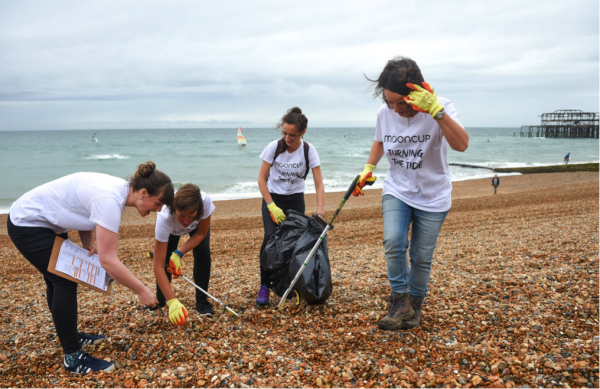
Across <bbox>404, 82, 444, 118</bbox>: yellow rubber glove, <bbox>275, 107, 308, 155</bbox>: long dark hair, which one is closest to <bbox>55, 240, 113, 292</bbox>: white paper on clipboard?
<bbox>275, 107, 308, 155</bbox>: long dark hair

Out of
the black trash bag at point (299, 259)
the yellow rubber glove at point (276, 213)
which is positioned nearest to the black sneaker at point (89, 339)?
the black trash bag at point (299, 259)

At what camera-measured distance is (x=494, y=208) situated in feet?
33.4

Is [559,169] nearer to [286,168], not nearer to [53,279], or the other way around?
[286,168]

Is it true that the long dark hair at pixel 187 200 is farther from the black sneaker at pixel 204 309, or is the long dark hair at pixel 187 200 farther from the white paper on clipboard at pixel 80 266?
the black sneaker at pixel 204 309

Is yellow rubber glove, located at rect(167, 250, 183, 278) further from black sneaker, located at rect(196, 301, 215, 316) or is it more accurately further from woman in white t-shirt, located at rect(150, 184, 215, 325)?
black sneaker, located at rect(196, 301, 215, 316)

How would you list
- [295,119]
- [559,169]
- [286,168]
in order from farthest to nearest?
[559,169], [286,168], [295,119]

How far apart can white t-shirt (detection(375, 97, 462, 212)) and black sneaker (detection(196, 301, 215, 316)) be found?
1.87m

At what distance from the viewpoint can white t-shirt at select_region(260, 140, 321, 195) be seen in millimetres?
3826

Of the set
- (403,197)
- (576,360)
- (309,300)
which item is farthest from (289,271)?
(576,360)

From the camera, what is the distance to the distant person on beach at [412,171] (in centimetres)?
252

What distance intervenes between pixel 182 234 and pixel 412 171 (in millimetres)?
1836

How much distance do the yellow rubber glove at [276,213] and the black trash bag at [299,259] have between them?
0.21 feet

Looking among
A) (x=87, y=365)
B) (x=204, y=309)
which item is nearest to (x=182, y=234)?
(x=204, y=309)

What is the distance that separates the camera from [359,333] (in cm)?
289
